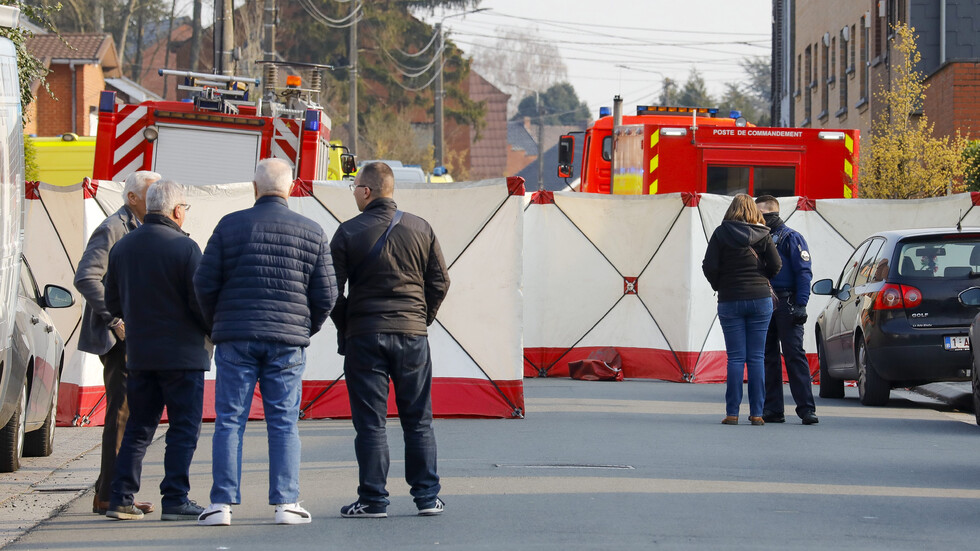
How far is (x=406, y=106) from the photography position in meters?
67.1

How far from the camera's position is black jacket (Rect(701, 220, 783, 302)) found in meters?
11.7

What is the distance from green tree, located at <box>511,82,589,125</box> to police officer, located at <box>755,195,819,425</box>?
124675mm

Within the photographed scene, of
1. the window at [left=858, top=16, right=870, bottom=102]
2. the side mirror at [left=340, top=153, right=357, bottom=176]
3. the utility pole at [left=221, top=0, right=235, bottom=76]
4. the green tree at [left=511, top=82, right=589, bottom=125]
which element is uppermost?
the green tree at [left=511, top=82, right=589, bottom=125]

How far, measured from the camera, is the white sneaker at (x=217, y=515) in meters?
7.29

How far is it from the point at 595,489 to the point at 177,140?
9.64m

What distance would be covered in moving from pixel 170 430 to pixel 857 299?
774cm

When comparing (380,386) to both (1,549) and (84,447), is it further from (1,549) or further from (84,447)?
(84,447)

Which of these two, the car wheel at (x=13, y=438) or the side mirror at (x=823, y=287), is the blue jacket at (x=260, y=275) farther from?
the side mirror at (x=823, y=287)

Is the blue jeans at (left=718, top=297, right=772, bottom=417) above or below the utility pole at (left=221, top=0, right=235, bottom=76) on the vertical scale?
below

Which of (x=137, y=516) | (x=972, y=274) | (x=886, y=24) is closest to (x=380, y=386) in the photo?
(x=137, y=516)

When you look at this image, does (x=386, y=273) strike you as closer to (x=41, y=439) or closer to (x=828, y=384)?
(x=41, y=439)

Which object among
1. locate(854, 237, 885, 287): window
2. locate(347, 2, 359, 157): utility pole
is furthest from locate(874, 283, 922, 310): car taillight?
locate(347, 2, 359, 157): utility pole

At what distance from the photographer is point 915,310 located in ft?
41.6

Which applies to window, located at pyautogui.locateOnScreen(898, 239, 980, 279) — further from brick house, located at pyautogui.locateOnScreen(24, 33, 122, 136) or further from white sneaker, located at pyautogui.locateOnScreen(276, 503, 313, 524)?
brick house, located at pyautogui.locateOnScreen(24, 33, 122, 136)
